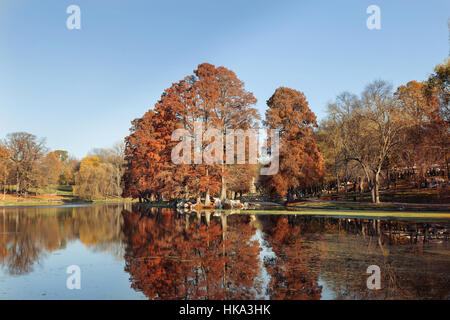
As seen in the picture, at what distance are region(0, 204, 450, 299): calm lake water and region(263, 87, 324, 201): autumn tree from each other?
2581cm

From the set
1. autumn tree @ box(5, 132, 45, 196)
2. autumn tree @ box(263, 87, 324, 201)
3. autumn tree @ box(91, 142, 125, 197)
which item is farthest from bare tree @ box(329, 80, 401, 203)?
autumn tree @ box(5, 132, 45, 196)

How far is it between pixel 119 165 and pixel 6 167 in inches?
854

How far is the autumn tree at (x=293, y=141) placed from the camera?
42.3 meters

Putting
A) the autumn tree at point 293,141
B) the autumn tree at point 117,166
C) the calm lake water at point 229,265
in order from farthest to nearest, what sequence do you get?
the autumn tree at point 117,166
the autumn tree at point 293,141
the calm lake water at point 229,265

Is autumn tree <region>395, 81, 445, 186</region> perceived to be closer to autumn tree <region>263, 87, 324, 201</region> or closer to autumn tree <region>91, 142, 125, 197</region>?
autumn tree <region>263, 87, 324, 201</region>

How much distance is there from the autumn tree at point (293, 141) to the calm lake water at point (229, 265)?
2581 cm

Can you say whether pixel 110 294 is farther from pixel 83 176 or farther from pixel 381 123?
pixel 83 176

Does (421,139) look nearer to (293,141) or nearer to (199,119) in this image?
(293,141)

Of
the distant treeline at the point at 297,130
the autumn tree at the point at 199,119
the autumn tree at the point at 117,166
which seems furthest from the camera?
the autumn tree at the point at 117,166

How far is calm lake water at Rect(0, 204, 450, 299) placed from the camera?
726 centimetres

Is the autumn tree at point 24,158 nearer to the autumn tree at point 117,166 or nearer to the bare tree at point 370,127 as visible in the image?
the autumn tree at point 117,166

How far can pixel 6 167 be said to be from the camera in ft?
221

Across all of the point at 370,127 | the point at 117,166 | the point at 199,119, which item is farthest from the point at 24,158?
the point at 370,127

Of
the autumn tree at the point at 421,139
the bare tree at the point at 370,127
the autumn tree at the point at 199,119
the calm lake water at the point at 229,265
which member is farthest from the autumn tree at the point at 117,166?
the calm lake water at the point at 229,265
